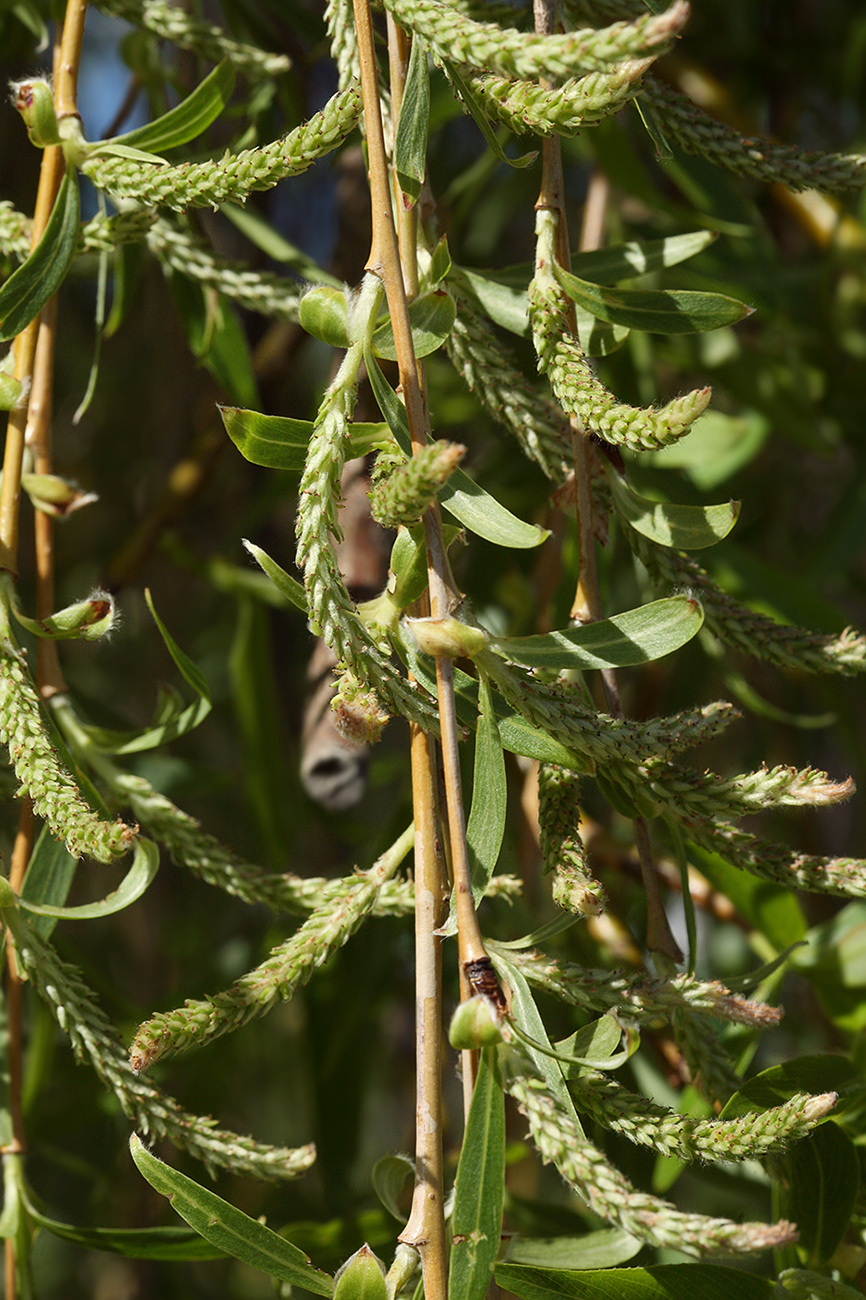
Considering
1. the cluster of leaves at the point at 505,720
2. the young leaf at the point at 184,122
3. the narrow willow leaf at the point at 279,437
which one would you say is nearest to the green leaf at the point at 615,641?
the cluster of leaves at the point at 505,720

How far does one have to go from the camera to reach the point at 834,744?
1.68m

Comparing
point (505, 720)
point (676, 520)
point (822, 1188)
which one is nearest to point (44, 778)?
point (505, 720)

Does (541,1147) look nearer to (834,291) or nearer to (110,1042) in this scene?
(110,1042)

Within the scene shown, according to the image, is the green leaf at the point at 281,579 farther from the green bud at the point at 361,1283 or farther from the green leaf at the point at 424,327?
the green bud at the point at 361,1283

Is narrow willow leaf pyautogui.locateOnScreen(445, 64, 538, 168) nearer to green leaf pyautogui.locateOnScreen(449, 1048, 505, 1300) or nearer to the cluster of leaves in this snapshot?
the cluster of leaves

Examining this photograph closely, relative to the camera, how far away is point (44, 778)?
0.47m

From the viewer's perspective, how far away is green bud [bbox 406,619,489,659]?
45 centimetres

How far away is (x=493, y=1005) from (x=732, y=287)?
81cm

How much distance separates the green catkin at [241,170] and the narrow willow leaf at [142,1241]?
0.52 meters

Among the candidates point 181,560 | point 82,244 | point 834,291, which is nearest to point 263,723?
point 181,560

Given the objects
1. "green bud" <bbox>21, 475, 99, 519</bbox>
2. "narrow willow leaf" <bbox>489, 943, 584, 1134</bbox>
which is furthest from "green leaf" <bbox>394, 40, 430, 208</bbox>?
"narrow willow leaf" <bbox>489, 943, 584, 1134</bbox>

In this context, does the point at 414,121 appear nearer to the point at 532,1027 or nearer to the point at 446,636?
the point at 446,636

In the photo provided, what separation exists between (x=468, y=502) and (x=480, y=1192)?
10.8 inches

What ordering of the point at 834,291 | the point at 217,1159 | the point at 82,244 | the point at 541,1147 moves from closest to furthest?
1. the point at 541,1147
2. the point at 217,1159
3. the point at 82,244
4. the point at 834,291
